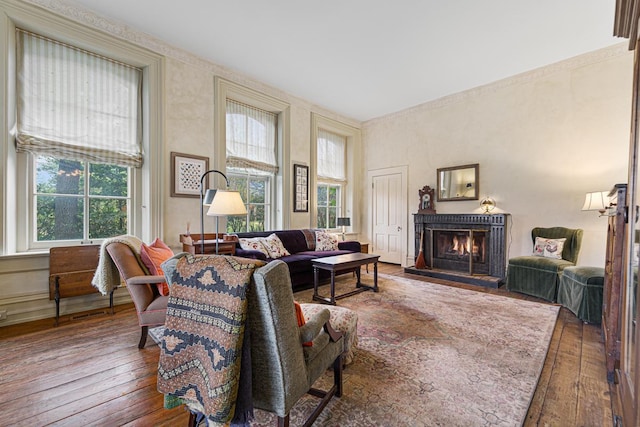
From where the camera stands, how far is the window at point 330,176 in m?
6.54

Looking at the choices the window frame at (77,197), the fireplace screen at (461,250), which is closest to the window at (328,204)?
the fireplace screen at (461,250)

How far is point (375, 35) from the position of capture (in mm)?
3723

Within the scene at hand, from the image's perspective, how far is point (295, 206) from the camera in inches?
223

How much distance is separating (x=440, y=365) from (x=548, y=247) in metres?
3.29

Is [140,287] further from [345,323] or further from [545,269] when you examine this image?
[545,269]

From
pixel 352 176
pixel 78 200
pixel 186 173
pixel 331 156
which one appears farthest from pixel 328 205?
pixel 78 200

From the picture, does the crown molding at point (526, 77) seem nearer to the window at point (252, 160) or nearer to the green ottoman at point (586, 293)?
the green ottoman at point (586, 293)

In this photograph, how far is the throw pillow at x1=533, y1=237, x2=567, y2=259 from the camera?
413 centimetres

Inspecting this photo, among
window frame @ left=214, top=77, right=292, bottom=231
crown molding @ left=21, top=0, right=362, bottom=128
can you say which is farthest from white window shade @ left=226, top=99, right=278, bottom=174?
crown molding @ left=21, top=0, right=362, bottom=128

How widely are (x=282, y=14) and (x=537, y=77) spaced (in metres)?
4.22

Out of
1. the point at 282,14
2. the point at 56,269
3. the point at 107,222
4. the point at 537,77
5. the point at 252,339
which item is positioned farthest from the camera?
the point at 537,77

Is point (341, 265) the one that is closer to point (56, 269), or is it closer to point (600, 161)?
point (56, 269)

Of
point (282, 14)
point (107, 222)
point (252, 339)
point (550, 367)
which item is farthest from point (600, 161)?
point (107, 222)

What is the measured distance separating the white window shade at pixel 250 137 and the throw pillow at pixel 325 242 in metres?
1.54
